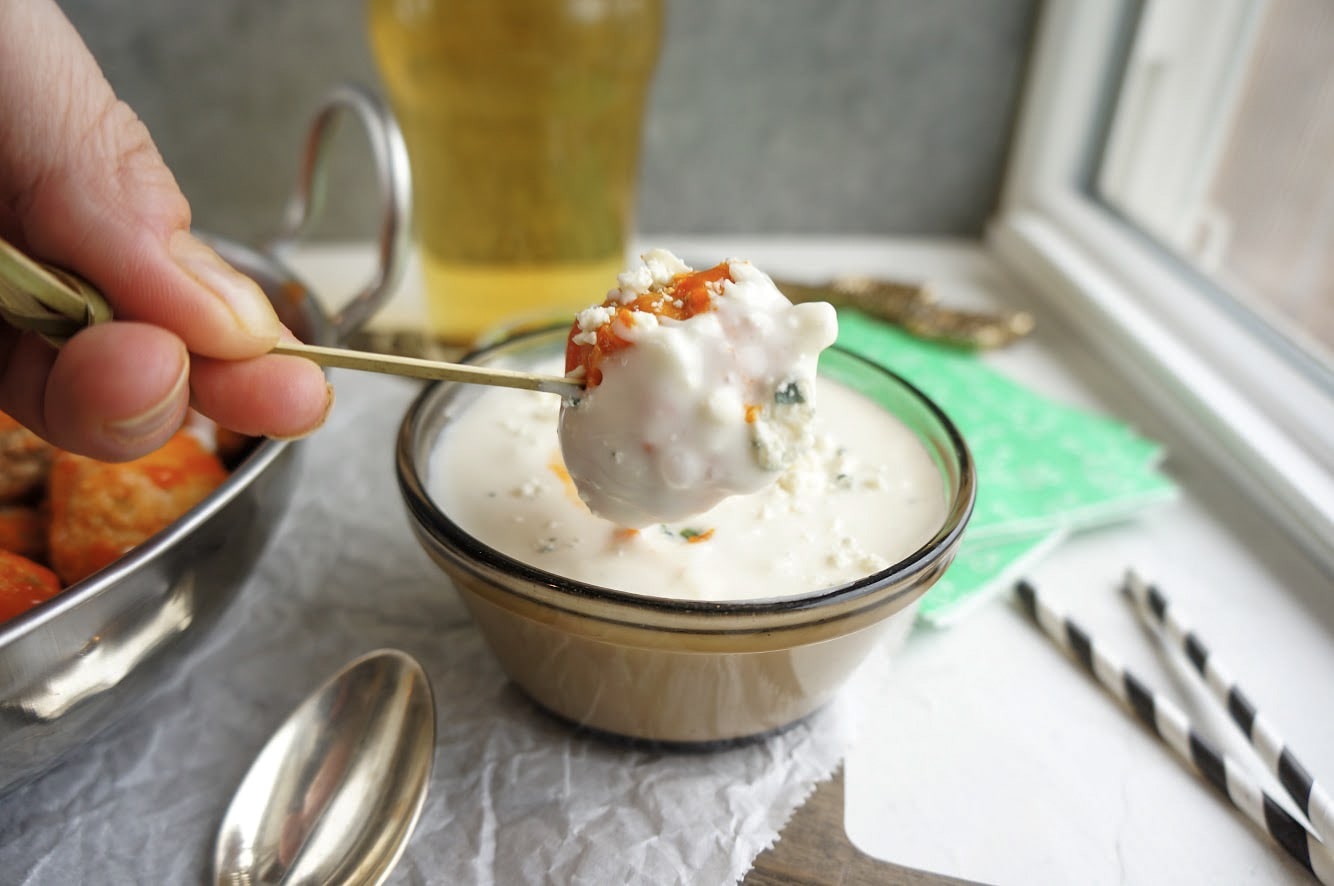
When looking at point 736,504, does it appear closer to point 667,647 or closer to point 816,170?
point 667,647

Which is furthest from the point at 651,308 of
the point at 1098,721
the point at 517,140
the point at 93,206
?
the point at 517,140

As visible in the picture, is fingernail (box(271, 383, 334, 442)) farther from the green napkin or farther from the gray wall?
the gray wall

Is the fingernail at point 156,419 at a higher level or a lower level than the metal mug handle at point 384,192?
higher

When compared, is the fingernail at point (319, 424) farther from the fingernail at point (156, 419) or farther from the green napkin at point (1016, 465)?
the green napkin at point (1016, 465)

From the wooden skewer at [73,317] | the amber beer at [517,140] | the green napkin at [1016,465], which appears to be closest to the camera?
the wooden skewer at [73,317]

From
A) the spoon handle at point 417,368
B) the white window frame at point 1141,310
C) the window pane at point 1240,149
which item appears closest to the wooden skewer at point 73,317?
the spoon handle at point 417,368

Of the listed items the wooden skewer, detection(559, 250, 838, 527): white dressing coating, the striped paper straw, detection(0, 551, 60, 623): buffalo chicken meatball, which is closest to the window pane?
the striped paper straw
